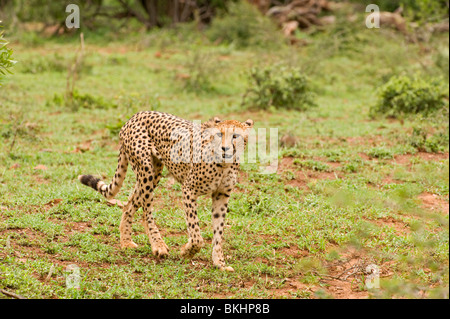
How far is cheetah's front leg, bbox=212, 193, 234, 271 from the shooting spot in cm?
511

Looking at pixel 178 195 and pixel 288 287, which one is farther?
pixel 178 195

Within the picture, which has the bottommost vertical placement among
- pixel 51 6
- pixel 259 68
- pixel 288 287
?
pixel 288 287

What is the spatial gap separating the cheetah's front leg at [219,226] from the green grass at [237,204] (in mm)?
115

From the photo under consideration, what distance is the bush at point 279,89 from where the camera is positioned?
37.7 feet

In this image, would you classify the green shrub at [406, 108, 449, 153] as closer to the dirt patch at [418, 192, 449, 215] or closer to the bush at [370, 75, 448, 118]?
the bush at [370, 75, 448, 118]

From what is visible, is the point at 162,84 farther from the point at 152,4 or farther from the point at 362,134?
the point at 152,4

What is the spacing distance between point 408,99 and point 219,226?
6.59 metres

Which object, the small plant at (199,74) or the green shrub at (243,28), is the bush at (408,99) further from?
the green shrub at (243,28)

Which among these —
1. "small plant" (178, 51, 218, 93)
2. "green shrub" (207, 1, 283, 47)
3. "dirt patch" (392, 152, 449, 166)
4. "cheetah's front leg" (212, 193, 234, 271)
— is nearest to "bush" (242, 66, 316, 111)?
"small plant" (178, 51, 218, 93)

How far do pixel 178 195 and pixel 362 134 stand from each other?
384 centimetres

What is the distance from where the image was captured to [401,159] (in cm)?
836
